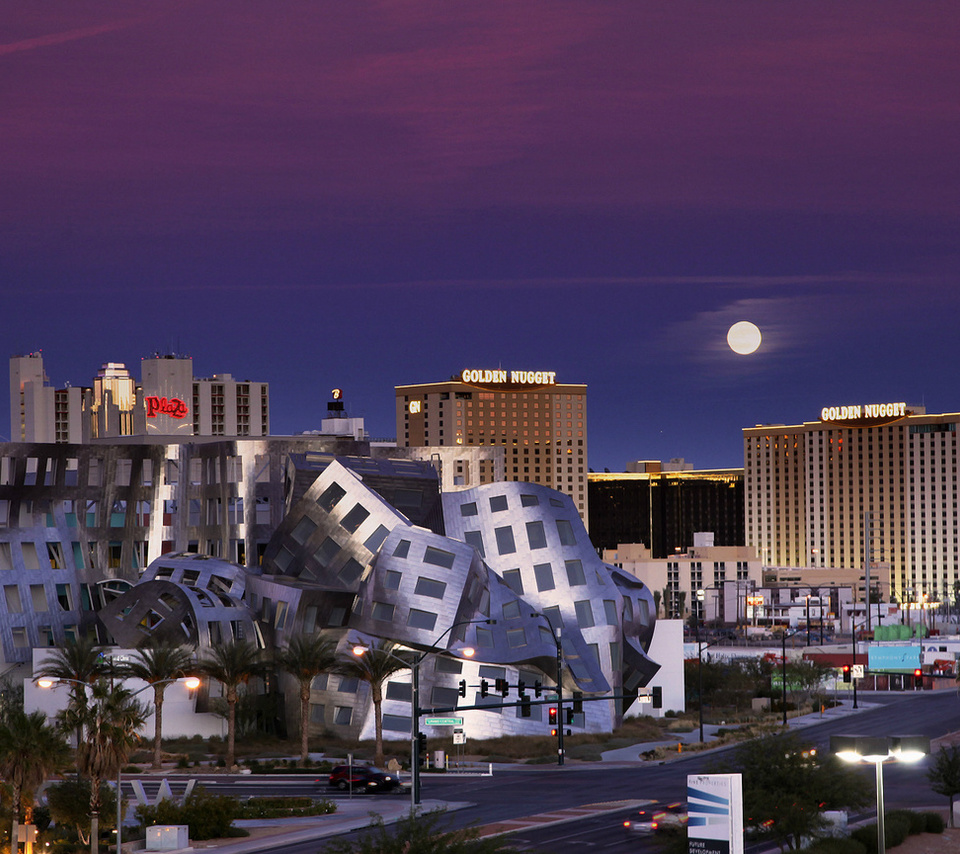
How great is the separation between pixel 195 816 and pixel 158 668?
88.5 feet

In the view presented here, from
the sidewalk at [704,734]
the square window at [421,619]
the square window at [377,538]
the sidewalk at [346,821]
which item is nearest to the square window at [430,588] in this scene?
the square window at [421,619]

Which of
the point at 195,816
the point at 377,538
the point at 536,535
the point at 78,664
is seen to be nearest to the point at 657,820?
the point at 195,816

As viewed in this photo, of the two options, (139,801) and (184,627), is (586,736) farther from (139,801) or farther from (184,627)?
(139,801)

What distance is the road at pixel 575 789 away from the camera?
177ft

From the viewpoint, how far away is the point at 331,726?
9062 centimetres

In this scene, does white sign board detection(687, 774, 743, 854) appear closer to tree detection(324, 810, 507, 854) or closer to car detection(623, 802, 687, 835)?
tree detection(324, 810, 507, 854)

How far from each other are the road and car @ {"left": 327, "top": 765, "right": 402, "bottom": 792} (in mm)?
1438

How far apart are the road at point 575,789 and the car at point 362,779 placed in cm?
144

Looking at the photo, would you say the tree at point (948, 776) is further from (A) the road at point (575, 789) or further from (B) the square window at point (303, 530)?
(B) the square window at point (303, 530)

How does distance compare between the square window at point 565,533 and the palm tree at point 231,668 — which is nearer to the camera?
the palm tree at point 231,668

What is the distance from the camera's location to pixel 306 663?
83.4 meters

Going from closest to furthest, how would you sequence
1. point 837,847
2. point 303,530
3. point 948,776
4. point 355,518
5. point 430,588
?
point 837,847 < point 948,776 < point 430,588 < point 355,518 < point 303,530

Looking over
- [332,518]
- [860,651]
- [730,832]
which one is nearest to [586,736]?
[332,518]

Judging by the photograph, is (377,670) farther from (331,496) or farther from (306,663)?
(331,496)
